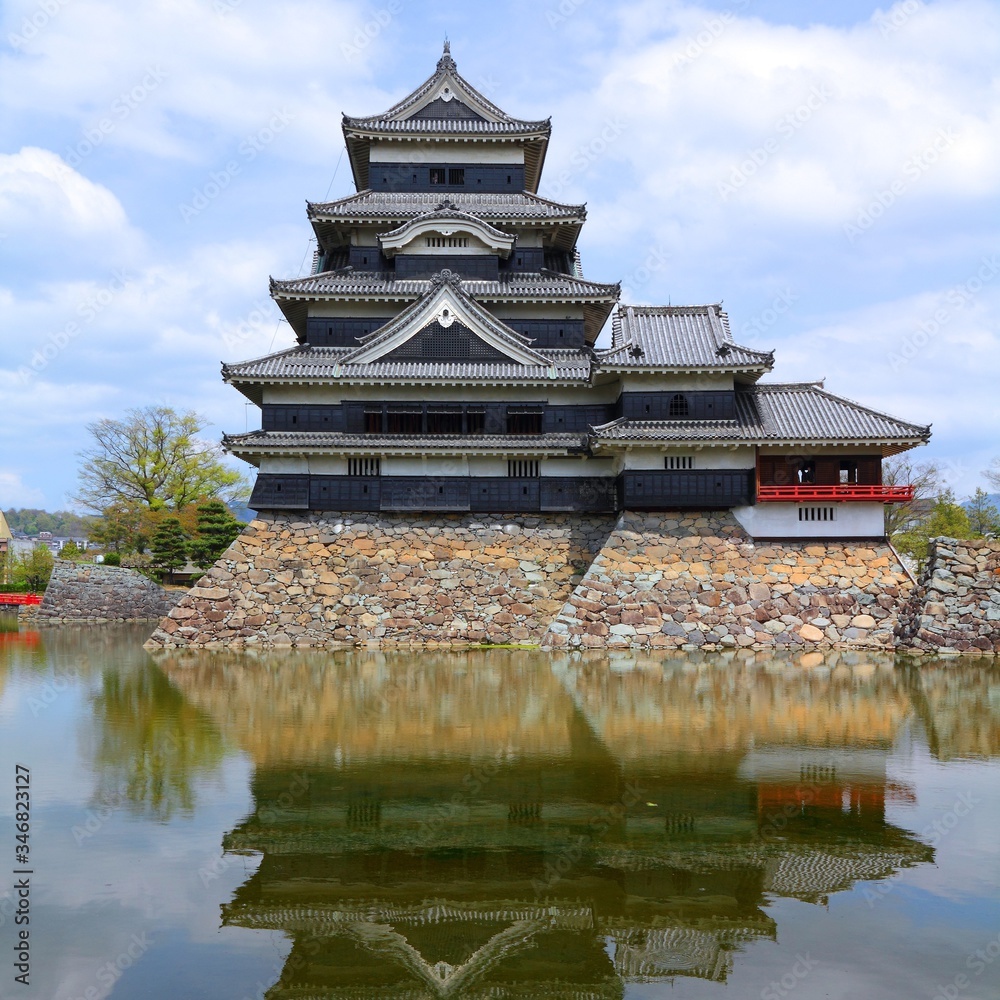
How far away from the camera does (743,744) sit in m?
12.4

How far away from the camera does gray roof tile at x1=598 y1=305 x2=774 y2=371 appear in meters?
28.0

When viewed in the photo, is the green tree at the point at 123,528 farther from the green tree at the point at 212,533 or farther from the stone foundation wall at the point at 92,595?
the stone foundation wall at the point at 92,595

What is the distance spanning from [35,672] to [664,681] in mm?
13843

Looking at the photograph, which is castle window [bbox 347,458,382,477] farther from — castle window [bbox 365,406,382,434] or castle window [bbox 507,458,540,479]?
castle window [bbox 507,458,540,479]

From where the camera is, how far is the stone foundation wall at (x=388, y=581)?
89.2 ft

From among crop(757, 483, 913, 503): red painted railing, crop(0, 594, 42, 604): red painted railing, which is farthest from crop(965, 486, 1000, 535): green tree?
crop(0, 594, 42, 604): red painted railing

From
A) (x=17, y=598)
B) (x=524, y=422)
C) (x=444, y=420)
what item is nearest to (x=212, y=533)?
(x=17, y=598)

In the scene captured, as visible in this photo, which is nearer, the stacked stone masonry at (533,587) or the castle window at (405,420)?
the stacked stone masonry at (533,587)

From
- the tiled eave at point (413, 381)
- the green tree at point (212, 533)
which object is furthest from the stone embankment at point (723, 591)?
the green tree at point (212, 533)

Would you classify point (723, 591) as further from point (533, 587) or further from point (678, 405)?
point (678, 405)

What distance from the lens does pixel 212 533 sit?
44.1 meters

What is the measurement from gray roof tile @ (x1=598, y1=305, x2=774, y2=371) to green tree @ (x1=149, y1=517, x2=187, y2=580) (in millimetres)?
24169

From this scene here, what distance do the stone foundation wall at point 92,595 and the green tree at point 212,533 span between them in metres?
2.65

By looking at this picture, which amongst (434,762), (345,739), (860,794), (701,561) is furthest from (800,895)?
(701,561)
